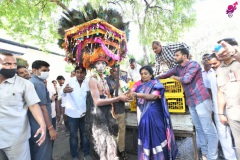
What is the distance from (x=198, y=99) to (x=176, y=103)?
391mm

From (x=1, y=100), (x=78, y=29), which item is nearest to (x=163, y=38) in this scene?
(x=78, y=29)

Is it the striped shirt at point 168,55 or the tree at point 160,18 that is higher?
the tree at point 160,18

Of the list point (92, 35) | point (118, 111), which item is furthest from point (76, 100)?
point (92, 35)

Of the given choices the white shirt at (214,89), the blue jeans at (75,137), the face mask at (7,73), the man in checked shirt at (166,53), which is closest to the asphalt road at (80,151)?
the blue jeans at (75,137)

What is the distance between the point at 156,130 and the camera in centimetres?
286

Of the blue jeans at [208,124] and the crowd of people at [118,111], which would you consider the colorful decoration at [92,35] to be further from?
the blue jeans at [208,124]

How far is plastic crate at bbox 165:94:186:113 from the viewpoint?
3.17m

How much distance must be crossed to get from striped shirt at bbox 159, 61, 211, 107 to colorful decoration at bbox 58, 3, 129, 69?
1.29 metres

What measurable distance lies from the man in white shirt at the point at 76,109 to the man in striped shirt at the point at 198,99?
2.02 metres

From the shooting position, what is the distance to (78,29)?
2787 mm

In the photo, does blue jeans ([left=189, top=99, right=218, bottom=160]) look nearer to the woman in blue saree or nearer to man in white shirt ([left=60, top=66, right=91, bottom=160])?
the woman in blue saree

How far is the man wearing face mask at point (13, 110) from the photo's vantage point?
2154mm

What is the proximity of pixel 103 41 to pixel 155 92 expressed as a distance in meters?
1.23

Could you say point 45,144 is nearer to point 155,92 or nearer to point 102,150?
point 102,150
